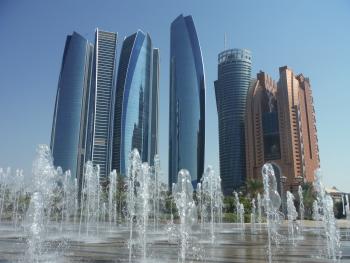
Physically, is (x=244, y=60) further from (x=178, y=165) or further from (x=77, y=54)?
(x=77, y=54)

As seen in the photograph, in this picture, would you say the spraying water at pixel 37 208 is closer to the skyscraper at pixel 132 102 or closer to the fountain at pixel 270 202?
the fountain at pixel 270 202

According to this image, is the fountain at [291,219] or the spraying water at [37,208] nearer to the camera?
the spraying water at [37,208]

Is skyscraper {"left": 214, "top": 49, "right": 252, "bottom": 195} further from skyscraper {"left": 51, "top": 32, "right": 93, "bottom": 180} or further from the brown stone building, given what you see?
skyscraper {"left": 51, "top": 32, "right": 93, "bottom": 180}

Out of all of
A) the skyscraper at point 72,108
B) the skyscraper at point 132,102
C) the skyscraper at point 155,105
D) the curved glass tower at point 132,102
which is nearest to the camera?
the curved glass tower at point 132,102

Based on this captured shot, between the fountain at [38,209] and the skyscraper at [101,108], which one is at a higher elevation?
the skyscraper at [101,108]

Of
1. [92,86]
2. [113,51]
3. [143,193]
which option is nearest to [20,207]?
[143,193]

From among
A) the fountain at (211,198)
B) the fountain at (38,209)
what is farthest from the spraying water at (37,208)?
the fountain at (211,198)

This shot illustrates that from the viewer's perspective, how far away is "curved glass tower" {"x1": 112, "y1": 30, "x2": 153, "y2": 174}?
136m

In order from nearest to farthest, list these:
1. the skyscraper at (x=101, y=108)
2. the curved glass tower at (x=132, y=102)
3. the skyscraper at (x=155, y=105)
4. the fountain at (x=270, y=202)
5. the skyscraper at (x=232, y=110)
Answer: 1. the fountain at (x=270, y=202)
2. the curved glass tower at (x=132, y=102)
3. the skyscraper at (x=101, y=108)
4. the skyscraper at (x=232, y=110)
5. the skyscraper at (x=155, y=105)

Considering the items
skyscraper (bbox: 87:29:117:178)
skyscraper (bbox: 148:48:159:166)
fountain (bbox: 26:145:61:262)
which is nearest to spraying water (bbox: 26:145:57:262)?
fountain (bbox: 26:145:61:262)

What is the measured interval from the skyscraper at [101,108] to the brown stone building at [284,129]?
180ft

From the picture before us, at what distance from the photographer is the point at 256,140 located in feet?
442

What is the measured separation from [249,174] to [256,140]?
12.7 m

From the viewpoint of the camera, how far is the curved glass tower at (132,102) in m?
136
